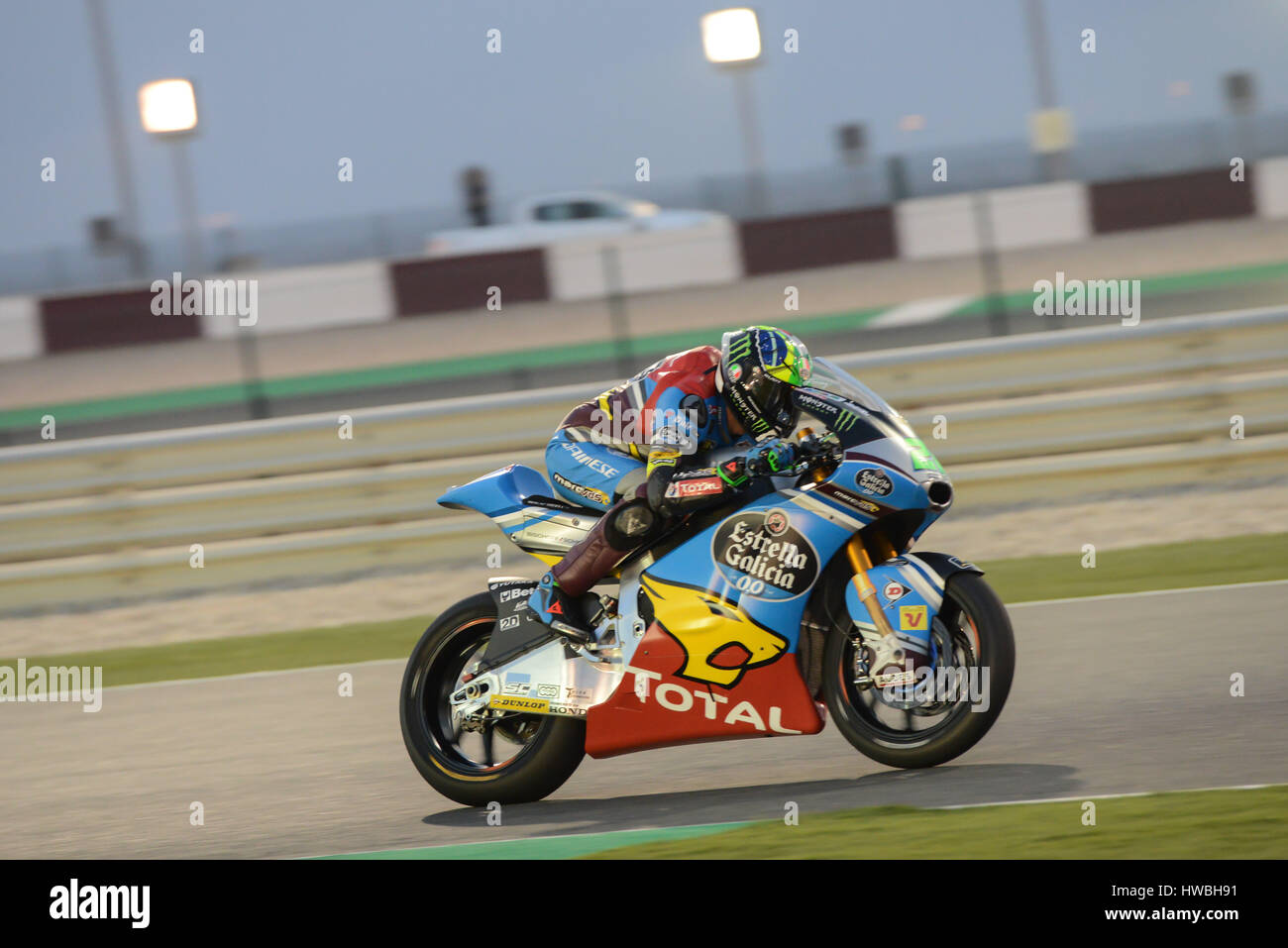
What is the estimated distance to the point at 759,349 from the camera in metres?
5.92

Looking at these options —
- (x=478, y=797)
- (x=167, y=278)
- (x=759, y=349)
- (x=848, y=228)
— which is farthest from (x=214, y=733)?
(x=167, y=278)

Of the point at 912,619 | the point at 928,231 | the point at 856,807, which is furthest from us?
the point at 928,231

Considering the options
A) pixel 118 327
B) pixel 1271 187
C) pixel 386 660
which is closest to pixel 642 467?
pixel 386 660

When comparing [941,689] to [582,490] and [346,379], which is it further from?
[346,379]

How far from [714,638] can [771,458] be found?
667 mm

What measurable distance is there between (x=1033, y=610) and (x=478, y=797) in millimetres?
3807

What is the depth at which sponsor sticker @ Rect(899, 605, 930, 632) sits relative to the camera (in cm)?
569

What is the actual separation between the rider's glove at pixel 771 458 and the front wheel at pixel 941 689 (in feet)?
1.97

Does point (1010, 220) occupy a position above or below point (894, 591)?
above

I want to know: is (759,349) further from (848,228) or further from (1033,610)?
(848,228)

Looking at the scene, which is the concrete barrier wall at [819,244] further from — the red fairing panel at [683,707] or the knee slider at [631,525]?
the red fairing panel at [683,707]

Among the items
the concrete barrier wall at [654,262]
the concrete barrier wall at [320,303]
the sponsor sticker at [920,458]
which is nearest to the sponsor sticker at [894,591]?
the sponsor sticker at [920,458]

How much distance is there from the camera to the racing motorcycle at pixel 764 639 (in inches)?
225

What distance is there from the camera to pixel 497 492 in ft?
21.6
